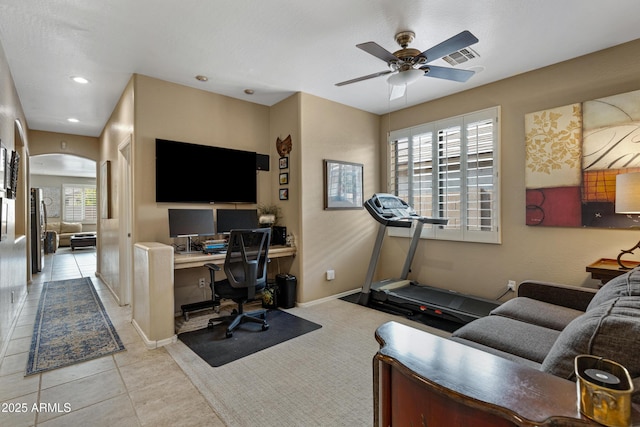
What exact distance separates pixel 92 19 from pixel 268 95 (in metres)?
2.03

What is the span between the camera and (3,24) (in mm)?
2549

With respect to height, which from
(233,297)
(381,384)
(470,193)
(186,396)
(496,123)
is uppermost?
(496,123)

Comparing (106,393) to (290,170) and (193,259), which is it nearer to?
(193,259)

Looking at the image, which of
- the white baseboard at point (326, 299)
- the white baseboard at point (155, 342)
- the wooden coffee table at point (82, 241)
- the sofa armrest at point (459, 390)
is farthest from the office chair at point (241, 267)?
the wooden coffee table at point (82, 241)

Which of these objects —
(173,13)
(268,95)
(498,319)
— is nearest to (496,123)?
(498,319)

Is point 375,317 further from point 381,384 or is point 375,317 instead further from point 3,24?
point 3,24

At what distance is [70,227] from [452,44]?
13.0 metres

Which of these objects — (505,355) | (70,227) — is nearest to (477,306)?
(505,355)

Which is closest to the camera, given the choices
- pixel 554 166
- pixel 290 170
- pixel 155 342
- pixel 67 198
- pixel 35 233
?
pixel 155 342

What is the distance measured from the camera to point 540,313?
88.4 inches

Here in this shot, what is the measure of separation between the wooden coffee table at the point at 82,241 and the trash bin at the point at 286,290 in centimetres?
917

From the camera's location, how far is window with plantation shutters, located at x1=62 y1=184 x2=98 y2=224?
37.0ft

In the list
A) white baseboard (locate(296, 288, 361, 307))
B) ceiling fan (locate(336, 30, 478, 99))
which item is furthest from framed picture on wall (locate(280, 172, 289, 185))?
ceiling fan (locate(336, 30, 478, 99))

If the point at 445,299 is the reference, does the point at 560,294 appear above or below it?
above
